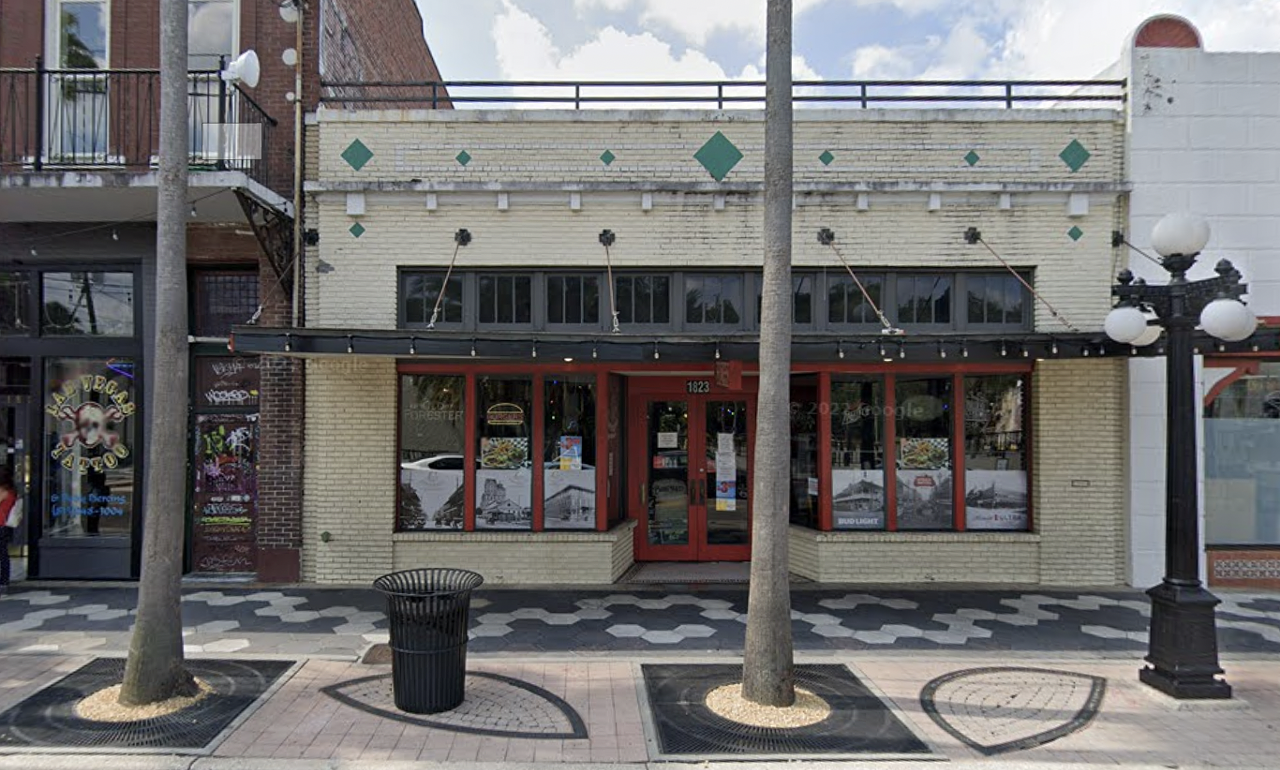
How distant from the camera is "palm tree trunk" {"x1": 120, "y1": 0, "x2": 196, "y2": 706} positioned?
5.66 meters

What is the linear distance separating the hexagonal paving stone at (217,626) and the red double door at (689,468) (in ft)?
16.4

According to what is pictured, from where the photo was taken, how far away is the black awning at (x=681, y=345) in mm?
7840

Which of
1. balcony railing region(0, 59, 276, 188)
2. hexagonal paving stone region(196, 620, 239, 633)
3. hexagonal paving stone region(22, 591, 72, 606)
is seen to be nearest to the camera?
hexagonal paving stone region(196, 620, 239, 633)

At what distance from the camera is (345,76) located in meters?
10.9

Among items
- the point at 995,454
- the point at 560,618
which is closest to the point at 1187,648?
the point at 995,454

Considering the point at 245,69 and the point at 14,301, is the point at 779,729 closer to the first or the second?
Answer: the point at 245,69

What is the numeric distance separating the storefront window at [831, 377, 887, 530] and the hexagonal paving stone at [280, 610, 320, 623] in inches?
246

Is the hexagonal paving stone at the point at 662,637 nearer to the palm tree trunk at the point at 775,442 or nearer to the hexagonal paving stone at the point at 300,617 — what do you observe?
the palm tree trunk at the point at 775,442

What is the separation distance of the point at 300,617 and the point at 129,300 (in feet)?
16.2

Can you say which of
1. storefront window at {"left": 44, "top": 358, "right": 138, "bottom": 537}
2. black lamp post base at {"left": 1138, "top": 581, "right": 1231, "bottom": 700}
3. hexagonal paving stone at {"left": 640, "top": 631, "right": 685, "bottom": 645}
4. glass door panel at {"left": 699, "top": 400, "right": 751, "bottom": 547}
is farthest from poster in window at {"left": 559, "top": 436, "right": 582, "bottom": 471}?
black lamp post base at {"left": 1138, "top": 581, "right": 1231, "bottom": 700}

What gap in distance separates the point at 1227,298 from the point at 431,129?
27.9 ft

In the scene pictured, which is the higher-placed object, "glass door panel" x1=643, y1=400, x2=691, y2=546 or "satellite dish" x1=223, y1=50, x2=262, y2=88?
"satellite dish" x1=223, y1=50, x2=262, y2=88

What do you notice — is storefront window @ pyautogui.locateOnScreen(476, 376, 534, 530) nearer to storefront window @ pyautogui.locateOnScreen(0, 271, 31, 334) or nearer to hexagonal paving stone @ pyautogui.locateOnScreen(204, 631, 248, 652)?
hexagonal paving stone @ pyautogui.locateOnScreen(204, 631, 248, 652)

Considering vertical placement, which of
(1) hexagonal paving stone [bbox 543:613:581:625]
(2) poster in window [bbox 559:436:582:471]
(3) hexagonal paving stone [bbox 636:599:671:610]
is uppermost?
(2) poster in window [bbox 559:436:582:471]
